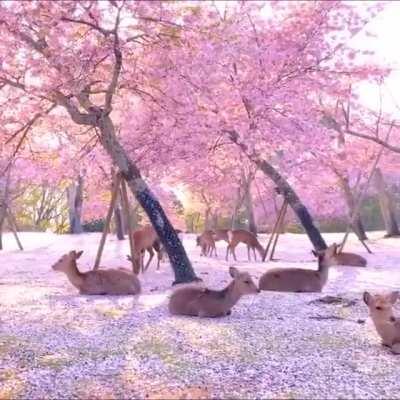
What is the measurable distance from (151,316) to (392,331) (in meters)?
2.22

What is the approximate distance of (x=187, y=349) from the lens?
4.31 meters

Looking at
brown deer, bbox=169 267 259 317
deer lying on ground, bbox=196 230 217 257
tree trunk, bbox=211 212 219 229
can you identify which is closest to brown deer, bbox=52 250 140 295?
brown deer, bbox=169 267 259 317

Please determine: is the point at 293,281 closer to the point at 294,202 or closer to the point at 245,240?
the point at 294,202

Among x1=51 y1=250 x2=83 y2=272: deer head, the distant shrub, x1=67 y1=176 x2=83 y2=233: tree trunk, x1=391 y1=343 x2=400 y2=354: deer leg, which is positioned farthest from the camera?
the distant shrub

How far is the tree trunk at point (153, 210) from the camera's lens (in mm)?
7926

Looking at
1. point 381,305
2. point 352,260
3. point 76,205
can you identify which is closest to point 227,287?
point 381,305

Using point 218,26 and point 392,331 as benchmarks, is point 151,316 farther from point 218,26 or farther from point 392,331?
point 218,26

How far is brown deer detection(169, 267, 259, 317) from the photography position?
5.44m

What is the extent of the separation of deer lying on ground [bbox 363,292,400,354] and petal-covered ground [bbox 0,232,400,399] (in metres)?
0.09

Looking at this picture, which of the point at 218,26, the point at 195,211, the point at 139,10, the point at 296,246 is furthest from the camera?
the point at 195,211

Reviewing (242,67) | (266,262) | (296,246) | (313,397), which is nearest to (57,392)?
(313,397)

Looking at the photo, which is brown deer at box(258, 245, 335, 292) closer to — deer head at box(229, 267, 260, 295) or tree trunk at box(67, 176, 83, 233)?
deer head at box(229, 267, 260, 295)

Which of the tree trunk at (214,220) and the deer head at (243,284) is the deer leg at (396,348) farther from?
the tree trunk at (214,220)

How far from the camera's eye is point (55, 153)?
13.4 metres
